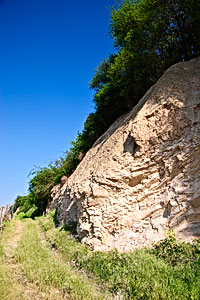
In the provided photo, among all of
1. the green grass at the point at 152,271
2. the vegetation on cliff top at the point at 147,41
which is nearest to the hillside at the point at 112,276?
the green grass at the point at 152,271

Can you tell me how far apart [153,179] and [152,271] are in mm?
3531

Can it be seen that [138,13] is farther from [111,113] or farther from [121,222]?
[121,222]

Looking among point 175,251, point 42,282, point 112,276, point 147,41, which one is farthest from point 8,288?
point 147,41

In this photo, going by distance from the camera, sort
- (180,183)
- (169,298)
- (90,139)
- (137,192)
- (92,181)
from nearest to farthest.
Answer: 1. (169,298)
2. (180,183)
3. (137,192)
4. (92,181)
5. (90,139)

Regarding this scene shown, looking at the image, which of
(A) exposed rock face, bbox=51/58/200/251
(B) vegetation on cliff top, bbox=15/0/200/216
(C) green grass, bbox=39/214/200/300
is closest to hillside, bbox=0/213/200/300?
(C) green grass, bbox=39/214/200/300

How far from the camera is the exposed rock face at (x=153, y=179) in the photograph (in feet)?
20.2

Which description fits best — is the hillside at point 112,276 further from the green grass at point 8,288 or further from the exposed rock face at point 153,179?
the exposed rock face at point 153,179

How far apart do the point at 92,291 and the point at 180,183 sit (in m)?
3.69

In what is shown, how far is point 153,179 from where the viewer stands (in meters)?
7.39

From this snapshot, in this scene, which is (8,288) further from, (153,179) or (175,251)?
(153,179)

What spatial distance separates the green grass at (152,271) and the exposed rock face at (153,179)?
0.69 m

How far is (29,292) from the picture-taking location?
420 centimetres

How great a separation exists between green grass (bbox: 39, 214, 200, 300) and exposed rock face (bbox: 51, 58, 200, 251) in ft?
2.26

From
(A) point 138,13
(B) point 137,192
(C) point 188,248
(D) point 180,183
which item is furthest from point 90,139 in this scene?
(C) point 188,248
